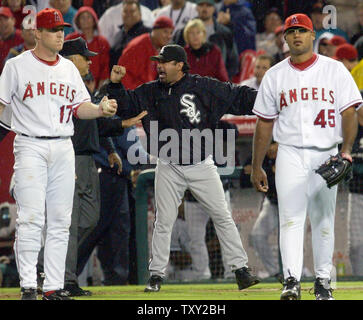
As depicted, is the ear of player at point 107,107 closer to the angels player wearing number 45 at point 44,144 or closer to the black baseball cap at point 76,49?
the angels player wearing number 45 at point 44,144

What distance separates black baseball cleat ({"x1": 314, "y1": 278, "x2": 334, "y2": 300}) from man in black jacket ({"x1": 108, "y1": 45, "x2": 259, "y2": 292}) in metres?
1.27

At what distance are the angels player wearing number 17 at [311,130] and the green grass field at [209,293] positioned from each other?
1.95ft

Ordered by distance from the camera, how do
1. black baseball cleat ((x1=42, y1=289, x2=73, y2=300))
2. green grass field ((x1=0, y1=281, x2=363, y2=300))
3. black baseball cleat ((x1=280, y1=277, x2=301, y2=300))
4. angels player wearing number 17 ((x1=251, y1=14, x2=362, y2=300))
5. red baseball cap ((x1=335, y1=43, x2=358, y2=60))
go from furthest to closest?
1. red baseball cap ((x1=335, y1=43, x2=358, y2=60))
2. green grass field ((x1=0, y1=281, x2=363, y2=300))
3. black baseball cleat ((x1=42, y1=289, x2=73, y2=300))
4. angels player wearing number 17 ((x1=251, y1=14, x2=362, y2=300))
5. black baseball cleat ((x1=280, y1=277, x2=301, y2=300))

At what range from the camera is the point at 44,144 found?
583cm

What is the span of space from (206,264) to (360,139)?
6.04ft

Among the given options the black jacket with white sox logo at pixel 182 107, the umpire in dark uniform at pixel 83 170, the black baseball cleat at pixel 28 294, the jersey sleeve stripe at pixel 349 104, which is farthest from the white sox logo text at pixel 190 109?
the black baseball cleat at pixel 28 294

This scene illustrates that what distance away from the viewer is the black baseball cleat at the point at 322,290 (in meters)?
5.58

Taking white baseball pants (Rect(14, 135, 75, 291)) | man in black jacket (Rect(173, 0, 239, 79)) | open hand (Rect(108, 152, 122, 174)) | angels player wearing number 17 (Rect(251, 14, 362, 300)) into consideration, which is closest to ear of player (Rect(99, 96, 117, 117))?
white baseball pants (Rect(14, 135, 75, 291))

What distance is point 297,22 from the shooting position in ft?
18.7

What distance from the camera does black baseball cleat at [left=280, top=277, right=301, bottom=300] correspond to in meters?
5.46

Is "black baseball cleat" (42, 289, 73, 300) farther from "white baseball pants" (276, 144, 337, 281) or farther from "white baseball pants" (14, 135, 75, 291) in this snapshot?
"white baseball pants" (276, 144, 337, 281)

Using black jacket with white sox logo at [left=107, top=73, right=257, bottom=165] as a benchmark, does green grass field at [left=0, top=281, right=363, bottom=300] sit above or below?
below
